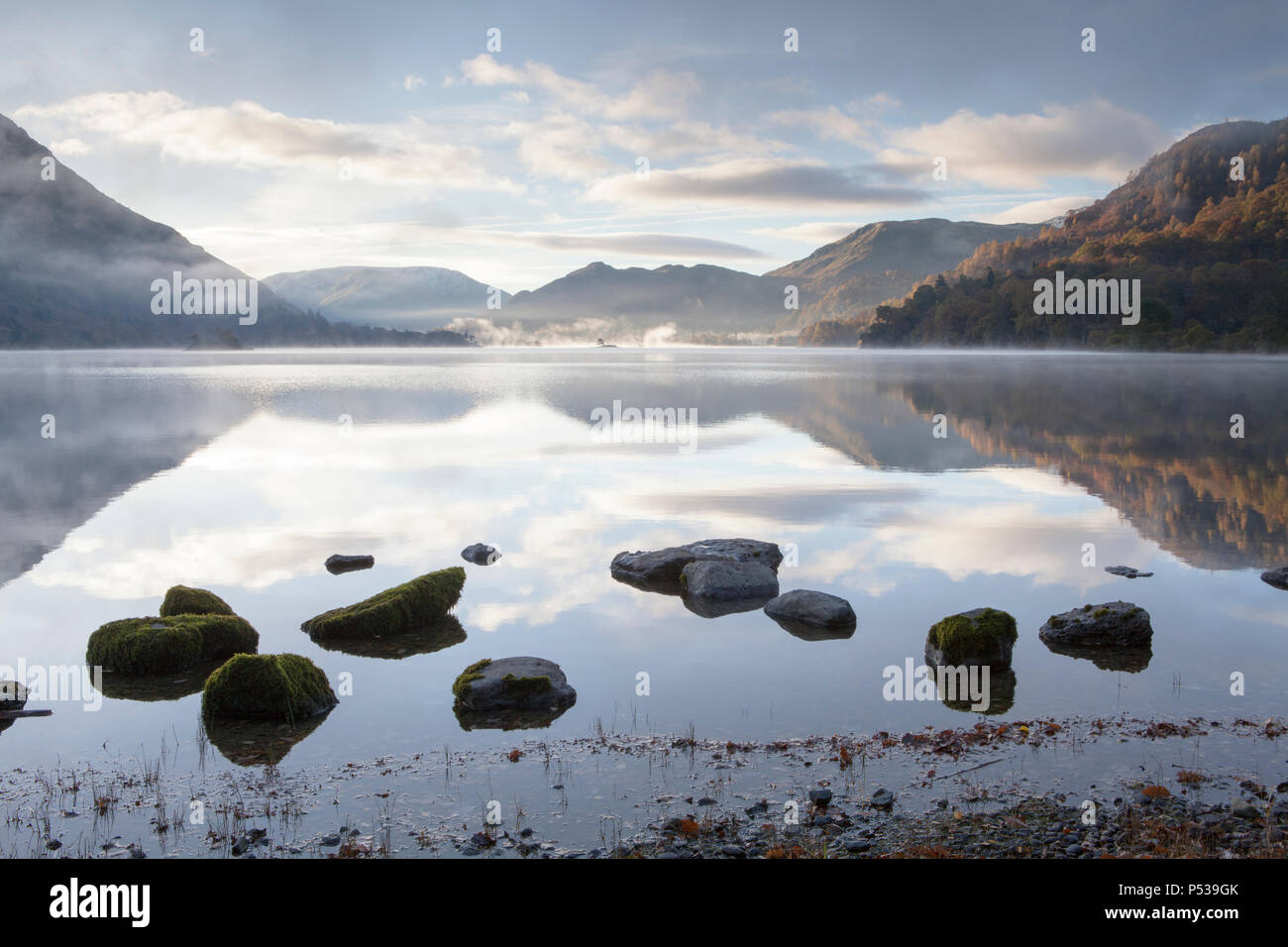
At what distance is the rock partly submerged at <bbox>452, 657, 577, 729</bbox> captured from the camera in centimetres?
1304

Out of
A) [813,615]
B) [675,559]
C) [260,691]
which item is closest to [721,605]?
[813,615]

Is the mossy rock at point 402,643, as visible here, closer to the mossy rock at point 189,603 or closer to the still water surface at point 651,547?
the still water surface at point 651,547

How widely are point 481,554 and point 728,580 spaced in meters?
6.84

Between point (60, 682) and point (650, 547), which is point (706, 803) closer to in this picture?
point (60, 682)

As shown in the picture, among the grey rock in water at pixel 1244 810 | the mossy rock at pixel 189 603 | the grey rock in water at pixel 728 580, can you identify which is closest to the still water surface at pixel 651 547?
the grey rock in water at pixel 728 580

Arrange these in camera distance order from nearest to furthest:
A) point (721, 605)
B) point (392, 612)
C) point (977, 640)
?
point (977, 640) < point (392, 612) < point (721, 605)

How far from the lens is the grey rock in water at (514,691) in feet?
43.9

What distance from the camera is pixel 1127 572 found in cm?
2106

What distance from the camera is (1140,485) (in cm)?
3438

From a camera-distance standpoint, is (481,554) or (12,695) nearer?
(12,695)

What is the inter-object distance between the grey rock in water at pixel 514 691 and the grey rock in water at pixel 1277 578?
1598 centimetres

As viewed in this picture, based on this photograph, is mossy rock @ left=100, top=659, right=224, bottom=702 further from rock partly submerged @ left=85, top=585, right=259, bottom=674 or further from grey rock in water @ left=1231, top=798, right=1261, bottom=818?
grey rock in water @ left=1231, top=798, right=1261, bottom=818

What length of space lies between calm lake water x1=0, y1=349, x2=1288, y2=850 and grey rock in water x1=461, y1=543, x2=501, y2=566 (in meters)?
0.44
